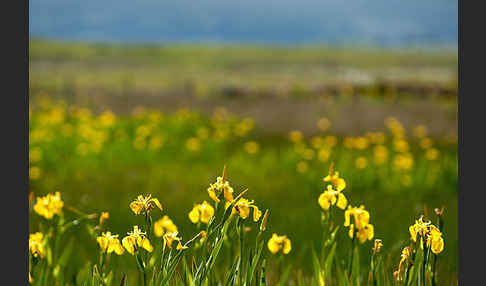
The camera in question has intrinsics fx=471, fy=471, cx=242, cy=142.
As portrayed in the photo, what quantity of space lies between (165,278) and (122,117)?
6281 mm

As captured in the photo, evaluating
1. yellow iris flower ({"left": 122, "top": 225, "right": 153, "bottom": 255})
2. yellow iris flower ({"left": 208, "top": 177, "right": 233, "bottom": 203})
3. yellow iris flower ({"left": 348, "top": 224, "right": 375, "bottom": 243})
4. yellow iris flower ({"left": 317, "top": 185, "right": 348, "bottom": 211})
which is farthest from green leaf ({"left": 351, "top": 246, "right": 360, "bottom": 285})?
yellow iris flower ({"left": 122, "top": 225, "right": 153, "bottom": 255})

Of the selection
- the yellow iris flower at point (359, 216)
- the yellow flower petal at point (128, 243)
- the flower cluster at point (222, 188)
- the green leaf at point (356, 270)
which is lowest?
the green leaf at point (356, 270)

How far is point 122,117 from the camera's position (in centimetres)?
746

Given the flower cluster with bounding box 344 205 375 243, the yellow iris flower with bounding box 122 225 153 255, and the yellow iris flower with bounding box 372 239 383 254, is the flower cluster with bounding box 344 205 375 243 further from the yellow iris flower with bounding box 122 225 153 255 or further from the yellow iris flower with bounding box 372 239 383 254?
the yellow iris flower with bounding box 122 225 153 255

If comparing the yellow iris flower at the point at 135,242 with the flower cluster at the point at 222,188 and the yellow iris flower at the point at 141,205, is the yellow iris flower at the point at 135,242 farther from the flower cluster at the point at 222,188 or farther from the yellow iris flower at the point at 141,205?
the flower cluster at the point at 222,188

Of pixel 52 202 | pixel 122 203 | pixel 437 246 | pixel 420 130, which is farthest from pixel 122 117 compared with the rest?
pixel 437 246

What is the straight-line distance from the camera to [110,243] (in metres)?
1.49

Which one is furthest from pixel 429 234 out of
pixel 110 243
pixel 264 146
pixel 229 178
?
pixel 264 146

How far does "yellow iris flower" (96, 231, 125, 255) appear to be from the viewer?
1.46 m

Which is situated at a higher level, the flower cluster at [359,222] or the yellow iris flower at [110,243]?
the flower cluster at [359,222]

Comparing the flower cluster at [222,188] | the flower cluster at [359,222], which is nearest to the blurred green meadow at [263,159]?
the flower cluster at [359,222]

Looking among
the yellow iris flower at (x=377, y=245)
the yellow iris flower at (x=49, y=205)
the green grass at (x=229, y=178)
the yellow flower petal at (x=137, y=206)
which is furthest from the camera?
the green grass at (x=229, y=178)

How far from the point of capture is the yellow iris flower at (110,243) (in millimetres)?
1465

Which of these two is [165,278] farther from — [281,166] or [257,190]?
[281,166]
